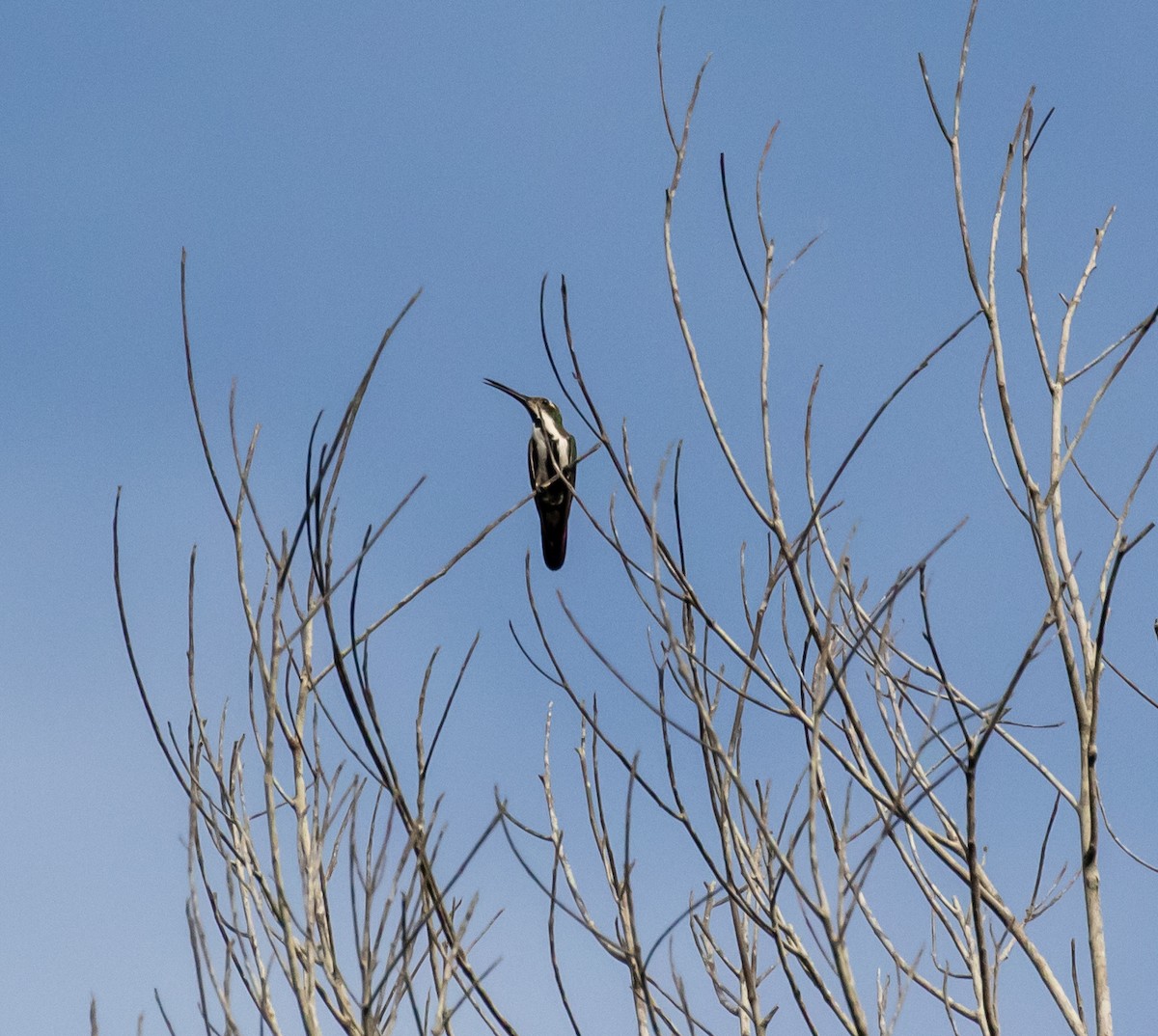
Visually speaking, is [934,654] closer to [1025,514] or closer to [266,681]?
[1025,514]

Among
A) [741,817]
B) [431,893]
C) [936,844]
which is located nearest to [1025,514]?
[936,844]

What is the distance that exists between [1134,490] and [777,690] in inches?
41.2

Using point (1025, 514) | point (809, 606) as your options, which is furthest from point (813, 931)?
point (1025, 514)

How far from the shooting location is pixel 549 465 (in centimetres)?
865

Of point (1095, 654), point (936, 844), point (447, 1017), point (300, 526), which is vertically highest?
point (300, 526)

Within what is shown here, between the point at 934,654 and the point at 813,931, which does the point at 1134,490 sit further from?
the point at 813,931

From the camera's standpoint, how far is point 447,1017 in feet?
10.3

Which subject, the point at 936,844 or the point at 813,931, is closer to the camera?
the point at 813,931

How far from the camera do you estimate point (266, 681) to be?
301 cm

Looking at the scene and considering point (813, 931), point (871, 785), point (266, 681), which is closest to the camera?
point (813, 931)

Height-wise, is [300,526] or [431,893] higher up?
[300,526]

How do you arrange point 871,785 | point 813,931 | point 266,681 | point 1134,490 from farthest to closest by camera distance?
point 1134,490 → point 871,785 → point 266,681 → point 813,931

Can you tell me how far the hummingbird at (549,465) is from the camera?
8.45 metres

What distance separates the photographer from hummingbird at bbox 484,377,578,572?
332 inches
